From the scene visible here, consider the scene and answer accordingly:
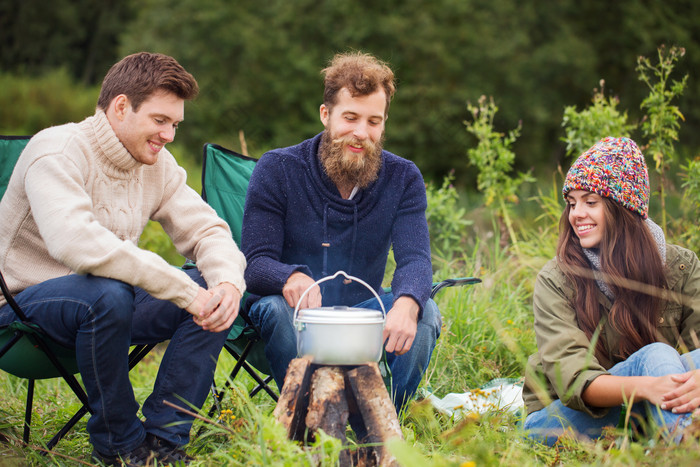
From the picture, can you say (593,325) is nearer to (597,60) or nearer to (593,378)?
(593,378)

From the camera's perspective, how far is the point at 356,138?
2.56 meters

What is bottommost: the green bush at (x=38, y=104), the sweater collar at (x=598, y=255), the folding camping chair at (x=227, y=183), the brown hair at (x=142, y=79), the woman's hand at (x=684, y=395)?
the woman's hand at (x=684, y=395)

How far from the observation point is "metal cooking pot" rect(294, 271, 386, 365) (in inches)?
72.8

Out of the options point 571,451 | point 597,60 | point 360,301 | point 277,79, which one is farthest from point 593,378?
point 597,60

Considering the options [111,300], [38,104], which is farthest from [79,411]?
[38,104]

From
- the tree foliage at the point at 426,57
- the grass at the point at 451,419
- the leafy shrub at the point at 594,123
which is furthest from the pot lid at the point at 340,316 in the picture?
the tree foliage at the point at 426,57

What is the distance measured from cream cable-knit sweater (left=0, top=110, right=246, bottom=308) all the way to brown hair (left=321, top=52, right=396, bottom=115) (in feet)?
2.14

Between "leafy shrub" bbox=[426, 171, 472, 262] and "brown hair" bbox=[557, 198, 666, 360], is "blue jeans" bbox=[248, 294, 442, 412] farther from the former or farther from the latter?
"leafy shrub" bbox=[426, 171, 472, 262]

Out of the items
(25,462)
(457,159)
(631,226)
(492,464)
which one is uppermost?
(457,159)

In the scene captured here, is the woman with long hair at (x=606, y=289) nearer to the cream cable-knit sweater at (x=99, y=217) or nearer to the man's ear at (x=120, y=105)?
the cream cable-knit sweater at (x=99, y=217)

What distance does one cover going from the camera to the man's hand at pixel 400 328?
2180mm

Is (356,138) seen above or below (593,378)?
above

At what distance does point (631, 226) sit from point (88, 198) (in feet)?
5.66

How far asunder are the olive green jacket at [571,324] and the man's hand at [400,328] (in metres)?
0.39
